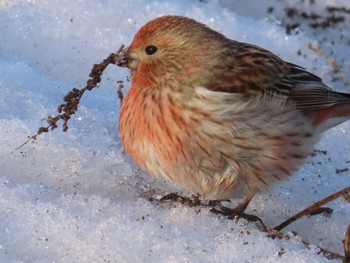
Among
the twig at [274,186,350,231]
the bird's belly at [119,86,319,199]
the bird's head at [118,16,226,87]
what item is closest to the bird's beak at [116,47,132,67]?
the bird's head at [118,16,226,87]

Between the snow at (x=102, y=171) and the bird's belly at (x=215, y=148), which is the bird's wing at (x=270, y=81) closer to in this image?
the bird's belly at (x=215, y=148)

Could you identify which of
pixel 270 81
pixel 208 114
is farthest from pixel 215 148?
pixel 270 81

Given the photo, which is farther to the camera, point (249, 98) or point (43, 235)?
point (249, 98)

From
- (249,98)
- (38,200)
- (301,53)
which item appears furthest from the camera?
(301,53)

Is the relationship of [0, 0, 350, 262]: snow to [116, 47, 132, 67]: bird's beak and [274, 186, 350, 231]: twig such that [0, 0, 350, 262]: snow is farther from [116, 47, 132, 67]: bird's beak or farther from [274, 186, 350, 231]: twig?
[116, 47, 132, 67]: bird's beak

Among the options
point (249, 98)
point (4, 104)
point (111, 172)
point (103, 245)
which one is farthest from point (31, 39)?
point (103, 245)

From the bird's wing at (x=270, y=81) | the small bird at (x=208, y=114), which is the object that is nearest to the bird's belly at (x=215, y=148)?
the small bird at (x=208, y=114)

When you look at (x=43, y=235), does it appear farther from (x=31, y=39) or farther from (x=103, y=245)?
(x=31, y=39)
